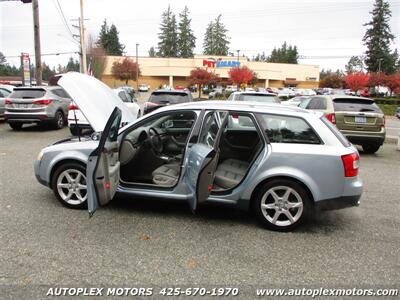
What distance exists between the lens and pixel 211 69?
6756 centimetres

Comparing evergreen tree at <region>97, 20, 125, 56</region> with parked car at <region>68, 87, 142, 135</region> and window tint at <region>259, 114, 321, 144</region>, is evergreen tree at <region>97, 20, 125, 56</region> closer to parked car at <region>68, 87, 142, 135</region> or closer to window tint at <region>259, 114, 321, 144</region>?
parked car at <region>68, 87, 142, 135</region>

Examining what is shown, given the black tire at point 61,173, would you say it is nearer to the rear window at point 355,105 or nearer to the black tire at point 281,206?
the black tire at point 281,206

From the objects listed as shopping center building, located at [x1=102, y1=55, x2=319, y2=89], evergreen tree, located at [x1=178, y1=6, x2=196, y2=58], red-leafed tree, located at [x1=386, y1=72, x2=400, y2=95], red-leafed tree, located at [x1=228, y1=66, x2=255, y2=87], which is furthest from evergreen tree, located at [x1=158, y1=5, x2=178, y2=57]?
red-leafed tree, located at [x1=386, y1=72, x2=400, y2=95]

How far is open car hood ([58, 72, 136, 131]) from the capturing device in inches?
172

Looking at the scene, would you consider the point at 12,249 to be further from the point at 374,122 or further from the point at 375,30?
the point at 375,30

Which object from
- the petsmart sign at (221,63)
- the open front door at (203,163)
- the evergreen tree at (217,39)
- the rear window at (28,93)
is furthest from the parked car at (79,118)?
the evergreen tree at (217,39)

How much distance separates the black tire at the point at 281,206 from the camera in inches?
162

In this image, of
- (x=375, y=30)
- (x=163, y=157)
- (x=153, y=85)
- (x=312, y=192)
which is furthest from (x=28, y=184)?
(x=375, y=30)

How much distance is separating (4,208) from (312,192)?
159 inches

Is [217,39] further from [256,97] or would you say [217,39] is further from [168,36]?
[256,97]

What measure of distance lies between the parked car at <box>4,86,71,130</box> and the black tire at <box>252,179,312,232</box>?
10003mm

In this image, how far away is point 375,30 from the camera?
6950cm

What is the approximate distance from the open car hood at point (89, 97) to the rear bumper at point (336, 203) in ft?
9.32

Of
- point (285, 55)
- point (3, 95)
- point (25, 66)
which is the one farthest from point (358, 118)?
point (285, 55)
